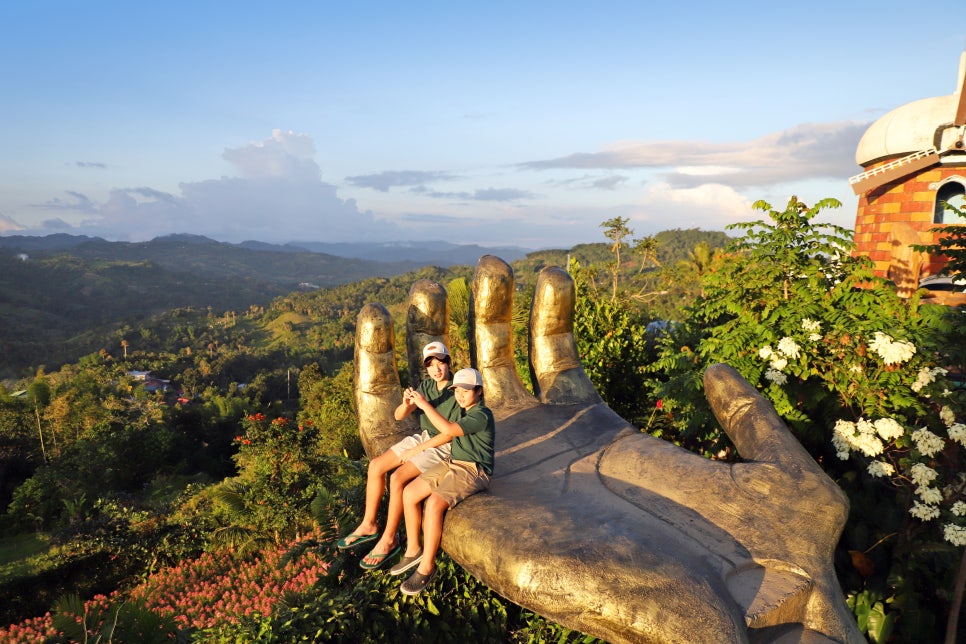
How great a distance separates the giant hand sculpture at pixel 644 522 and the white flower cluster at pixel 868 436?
6.58 feet

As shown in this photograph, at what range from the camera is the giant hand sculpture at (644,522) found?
2.96m

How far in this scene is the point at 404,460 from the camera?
4402 millimetres

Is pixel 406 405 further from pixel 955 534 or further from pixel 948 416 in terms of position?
pixel 948 416

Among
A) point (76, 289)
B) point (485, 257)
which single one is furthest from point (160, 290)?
point (485, 257)

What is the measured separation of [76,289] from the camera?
5162 inches

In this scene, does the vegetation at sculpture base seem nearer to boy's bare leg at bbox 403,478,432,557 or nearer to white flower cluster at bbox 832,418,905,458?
white flower cluster at bbox 832,418,905,458

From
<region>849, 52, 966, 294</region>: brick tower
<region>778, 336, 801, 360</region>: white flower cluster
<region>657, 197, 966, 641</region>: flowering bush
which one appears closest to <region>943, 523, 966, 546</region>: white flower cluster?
<region>657, 197, 966, 641</region>: flowering bush

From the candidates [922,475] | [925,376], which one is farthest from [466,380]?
[925,376]

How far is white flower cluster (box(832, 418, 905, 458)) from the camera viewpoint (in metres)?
5.41

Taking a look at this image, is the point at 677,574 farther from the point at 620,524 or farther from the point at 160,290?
the point at 160,290

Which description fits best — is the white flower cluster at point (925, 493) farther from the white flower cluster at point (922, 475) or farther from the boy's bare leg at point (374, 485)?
the boy's bare leg at point (374, 485)

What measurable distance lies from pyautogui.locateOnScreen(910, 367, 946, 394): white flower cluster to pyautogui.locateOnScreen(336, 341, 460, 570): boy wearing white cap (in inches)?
185

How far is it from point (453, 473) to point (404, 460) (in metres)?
0.53

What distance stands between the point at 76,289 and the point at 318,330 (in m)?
79.5
